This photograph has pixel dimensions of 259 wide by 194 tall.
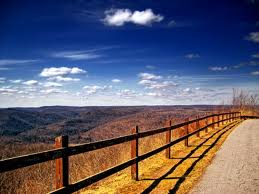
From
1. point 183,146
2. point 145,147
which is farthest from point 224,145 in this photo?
point 145,147

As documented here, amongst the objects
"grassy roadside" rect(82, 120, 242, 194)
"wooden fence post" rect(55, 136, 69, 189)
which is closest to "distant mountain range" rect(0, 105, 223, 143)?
"grassy roadside" rect(82, 120, 242, 194)

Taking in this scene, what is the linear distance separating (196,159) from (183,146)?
3583 mm

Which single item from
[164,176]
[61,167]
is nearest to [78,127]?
[164,176]

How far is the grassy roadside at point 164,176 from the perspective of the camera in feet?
24.7

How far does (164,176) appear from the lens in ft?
28.4

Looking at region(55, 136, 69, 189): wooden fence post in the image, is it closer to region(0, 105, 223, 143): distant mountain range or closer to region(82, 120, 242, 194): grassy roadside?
region(82, 120, 242, 194): grassy roadside

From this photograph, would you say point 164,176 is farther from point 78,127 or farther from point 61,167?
point 78,127

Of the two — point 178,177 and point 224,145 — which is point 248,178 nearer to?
point 178,177

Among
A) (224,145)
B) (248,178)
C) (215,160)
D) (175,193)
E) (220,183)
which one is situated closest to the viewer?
(175,193)

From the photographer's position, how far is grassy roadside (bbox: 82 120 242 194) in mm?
7543

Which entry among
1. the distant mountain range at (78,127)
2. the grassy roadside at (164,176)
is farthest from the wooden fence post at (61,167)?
the distant mountain range at (78,127)

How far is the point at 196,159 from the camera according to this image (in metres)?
11.1

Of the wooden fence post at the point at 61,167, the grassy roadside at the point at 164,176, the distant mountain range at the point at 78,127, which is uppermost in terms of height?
the wooden fence post at the point at 61,167

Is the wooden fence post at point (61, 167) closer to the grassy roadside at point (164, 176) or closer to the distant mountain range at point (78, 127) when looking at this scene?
the grassy roadside at point (164, 176)
